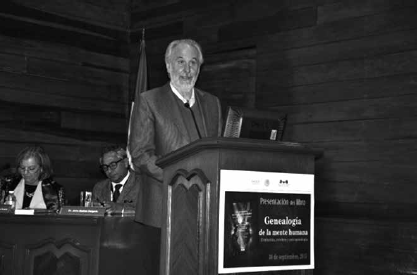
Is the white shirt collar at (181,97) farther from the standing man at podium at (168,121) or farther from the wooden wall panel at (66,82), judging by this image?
the wooden wall panel at (66,82)

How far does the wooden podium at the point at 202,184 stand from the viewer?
1921mm

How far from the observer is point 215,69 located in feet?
18.6

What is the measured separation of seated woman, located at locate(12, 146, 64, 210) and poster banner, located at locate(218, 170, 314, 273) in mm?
2794

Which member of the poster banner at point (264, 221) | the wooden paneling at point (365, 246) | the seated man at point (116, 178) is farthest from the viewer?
the seated man at point (116, 178)

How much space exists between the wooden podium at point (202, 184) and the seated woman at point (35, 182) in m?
2.54

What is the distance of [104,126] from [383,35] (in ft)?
9.97

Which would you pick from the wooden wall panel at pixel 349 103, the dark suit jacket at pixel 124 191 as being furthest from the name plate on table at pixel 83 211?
the wooden wall panel at pixel 349 103

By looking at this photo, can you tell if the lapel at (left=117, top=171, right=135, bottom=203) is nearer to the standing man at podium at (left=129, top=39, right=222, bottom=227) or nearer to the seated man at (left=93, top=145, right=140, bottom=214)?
the seated man at (left=93, top=145, right=140, bottom=214)

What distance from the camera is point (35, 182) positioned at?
4.62 m

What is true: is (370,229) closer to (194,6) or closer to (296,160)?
(296,160)

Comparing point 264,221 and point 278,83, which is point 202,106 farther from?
point 278,83

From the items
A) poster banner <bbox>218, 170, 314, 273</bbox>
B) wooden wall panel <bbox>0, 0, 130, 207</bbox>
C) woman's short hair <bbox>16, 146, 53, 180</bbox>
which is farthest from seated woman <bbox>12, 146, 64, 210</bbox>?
poster banner <bbox>218, 170, 314, 273</bbox>

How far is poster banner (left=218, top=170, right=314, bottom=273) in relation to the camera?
1.90 metres

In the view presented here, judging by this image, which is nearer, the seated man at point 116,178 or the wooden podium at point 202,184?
the wooden podium at point 202,184
